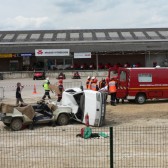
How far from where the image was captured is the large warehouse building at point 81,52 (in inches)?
2185

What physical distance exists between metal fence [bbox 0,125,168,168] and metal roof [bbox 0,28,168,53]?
42329mm

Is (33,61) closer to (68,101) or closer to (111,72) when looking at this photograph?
(111,72)

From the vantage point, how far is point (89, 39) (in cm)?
6094

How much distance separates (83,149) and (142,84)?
1175 cm

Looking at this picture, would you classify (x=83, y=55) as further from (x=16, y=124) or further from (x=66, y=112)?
(x=16, y=124)

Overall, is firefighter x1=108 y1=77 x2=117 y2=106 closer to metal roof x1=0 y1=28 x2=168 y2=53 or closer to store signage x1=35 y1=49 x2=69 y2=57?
store signage x1=35 y1=49 x2=69 y2=57

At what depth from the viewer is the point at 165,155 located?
10.5 meters

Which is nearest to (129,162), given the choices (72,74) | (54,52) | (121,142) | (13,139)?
(121,142)

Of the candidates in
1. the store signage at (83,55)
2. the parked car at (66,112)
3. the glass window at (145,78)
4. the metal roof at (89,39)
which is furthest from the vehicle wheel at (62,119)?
the metal roof at (89,39)

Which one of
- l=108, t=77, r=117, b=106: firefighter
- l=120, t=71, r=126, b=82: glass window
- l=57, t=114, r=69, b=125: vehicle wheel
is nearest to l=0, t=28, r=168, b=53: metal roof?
l=120, t=71, r=126, b=82: glass window

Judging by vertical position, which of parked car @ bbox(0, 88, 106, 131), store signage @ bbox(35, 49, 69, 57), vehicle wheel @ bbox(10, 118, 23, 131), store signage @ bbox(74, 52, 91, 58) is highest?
store signage @ bbox(35, 49, 69, 57)

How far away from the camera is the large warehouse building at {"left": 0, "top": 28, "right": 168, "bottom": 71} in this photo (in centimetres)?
5550

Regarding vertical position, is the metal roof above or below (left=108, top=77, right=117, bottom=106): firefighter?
above

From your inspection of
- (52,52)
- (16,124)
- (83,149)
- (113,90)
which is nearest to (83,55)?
(52,52)
